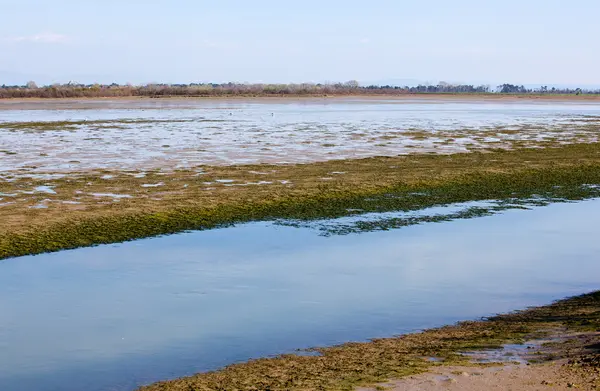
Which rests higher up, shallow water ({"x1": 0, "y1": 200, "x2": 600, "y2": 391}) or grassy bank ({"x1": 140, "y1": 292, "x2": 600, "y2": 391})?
grassy bank ({"x1": 140, "y1": 292, "x2": 600, "y2": 391})

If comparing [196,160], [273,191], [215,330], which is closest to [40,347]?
[215,330]

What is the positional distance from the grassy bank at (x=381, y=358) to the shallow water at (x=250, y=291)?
0.64m

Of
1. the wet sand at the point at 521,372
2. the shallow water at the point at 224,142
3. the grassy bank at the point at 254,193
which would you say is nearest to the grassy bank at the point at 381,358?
the wet sand at the point at 521,372

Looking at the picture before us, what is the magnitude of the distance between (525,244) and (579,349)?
9139 millimetres

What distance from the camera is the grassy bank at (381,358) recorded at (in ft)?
29.6

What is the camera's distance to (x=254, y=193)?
80.2 ft

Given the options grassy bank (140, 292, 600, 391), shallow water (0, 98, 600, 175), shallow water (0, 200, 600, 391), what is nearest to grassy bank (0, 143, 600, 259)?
shallow water (0, 200, 600, 391)

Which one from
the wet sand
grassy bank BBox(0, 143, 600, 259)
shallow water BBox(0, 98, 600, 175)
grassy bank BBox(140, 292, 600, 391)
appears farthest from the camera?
shallow water BBox(0, 98, 600, 175)

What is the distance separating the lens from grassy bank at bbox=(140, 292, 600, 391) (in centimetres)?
903

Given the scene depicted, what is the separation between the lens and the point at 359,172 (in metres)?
29.5

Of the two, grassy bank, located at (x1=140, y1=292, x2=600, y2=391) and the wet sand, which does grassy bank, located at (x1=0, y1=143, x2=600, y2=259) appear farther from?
the wet sand

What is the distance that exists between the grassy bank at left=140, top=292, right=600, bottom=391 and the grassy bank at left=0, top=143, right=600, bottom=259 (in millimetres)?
9516

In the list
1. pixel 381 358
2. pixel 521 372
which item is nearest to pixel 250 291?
pixel 381 358

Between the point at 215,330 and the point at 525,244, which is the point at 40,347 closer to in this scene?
the point at 215,330
